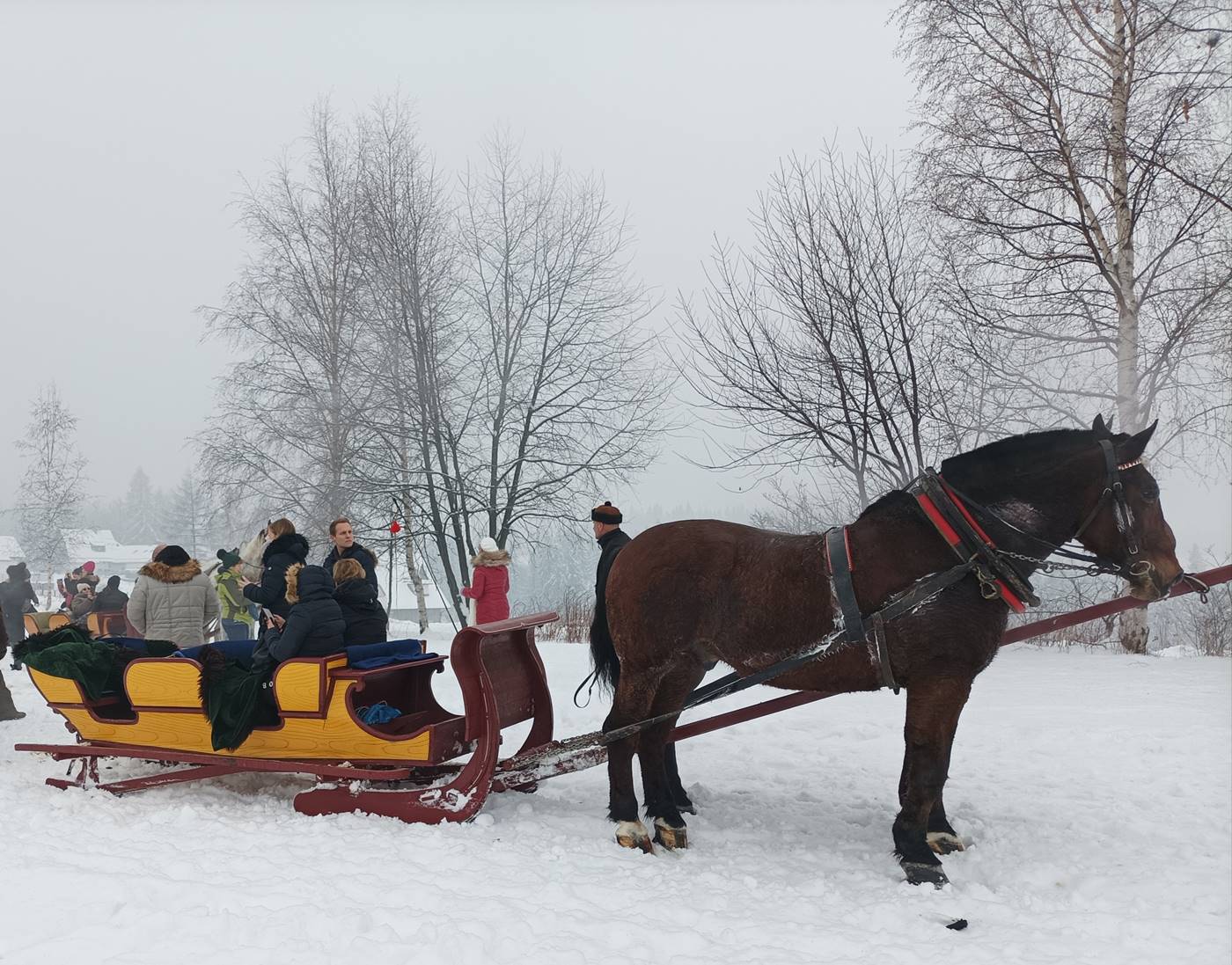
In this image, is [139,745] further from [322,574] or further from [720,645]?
[720,645]

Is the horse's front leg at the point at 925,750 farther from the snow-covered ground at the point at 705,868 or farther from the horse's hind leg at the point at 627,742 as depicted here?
the horse's hind leg at the point at 627,742

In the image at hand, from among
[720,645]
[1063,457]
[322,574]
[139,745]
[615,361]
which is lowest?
[139,745]

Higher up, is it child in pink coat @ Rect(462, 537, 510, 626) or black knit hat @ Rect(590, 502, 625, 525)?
black knit hat @ Rect(590, 502, 625, 525)

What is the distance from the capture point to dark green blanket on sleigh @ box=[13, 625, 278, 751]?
4.82 meters

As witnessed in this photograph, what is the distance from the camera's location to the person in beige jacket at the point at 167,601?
269 inches

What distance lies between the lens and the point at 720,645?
14.5ft

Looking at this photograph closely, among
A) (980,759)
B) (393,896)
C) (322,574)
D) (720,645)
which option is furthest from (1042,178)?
(393,896)

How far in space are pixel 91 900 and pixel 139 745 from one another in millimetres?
2009

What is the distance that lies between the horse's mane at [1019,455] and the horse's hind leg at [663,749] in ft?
4.72

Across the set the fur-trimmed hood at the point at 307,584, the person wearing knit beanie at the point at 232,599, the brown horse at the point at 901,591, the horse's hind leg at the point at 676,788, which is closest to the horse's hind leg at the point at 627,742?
the brown horse at the point at 901,591

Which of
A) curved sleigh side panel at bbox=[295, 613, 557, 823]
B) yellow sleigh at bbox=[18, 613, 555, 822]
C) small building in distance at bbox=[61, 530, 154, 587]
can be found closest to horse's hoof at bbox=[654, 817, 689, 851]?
yellow sleigh at bbox=[18, 613, 555, 822]

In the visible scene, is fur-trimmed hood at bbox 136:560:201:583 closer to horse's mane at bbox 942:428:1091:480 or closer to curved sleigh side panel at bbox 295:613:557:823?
curved sleigh side panel at bbox 295:613:557:823

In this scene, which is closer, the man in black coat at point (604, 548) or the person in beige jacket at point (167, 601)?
the man in black coat at point (604, 548)

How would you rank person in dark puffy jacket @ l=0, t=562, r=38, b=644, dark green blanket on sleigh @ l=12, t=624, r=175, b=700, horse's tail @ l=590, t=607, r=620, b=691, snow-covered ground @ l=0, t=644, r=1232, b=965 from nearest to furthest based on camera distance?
snow-covered ground @ l=0, t=644, r=1232, b=965 → horse's tail @ l=590, t=607, r=620, b=691 → dark green blanket on sleigh @ l=12, t=624, r=175, b=700 → person in dark puffy jacket @ l=0, t=562, r=38, b=644
